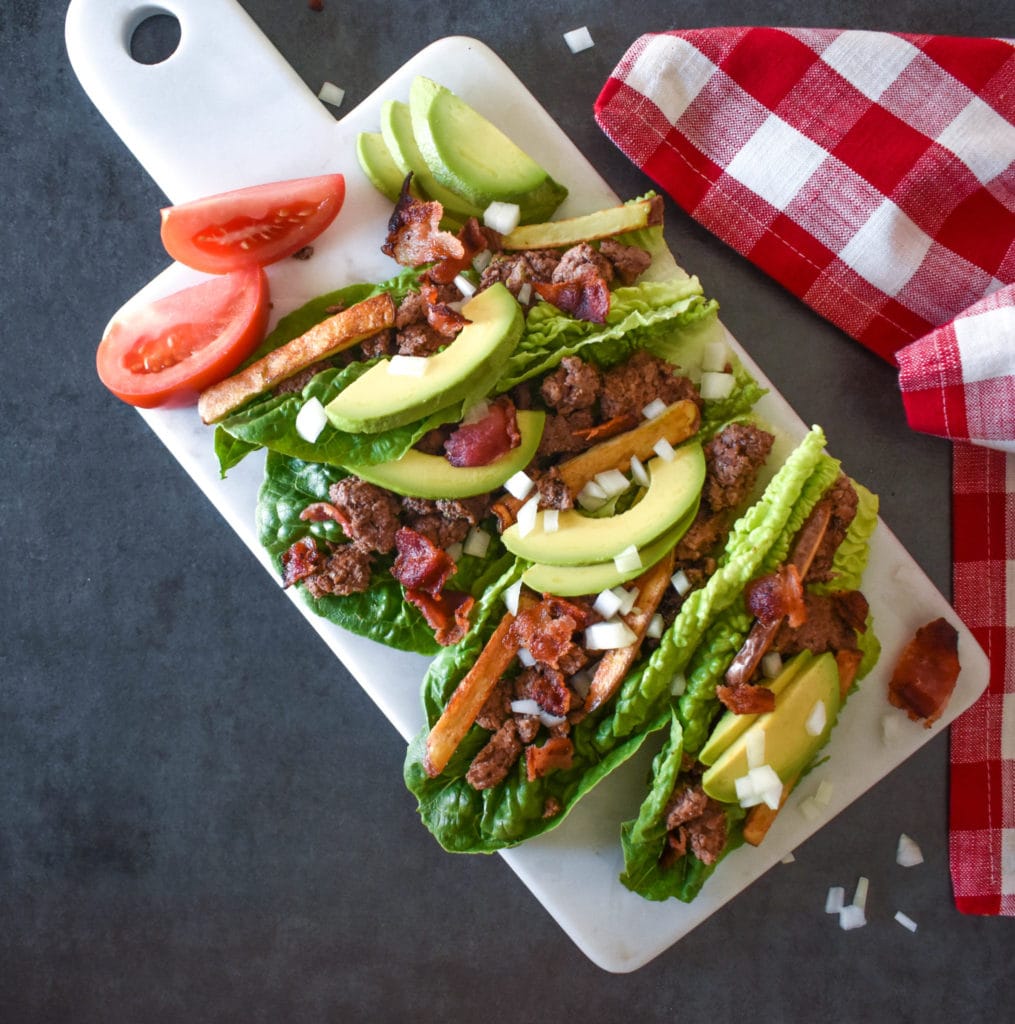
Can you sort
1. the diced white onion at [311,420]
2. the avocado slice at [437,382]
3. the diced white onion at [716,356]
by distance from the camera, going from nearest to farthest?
the avocado slice at [437,382] < the diced white onion at [311,420] < the diced white onion at [716,356]

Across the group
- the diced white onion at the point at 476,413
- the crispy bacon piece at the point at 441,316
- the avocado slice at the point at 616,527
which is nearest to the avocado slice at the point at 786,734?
the avocado slice at the point at 616,527

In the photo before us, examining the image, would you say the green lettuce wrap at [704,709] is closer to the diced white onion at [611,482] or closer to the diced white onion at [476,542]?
the diced white onion at [611,482]

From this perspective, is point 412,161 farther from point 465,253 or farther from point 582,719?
point 582,719

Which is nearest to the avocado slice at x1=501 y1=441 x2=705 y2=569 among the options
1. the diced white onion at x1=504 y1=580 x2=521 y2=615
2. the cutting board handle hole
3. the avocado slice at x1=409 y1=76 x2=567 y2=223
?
the diced white onion at x1=504 y1=580 x2=521 y2=615

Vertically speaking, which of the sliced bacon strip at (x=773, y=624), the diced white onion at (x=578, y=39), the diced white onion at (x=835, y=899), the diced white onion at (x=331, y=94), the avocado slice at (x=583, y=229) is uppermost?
the diced white onion at (x=331, y=94)

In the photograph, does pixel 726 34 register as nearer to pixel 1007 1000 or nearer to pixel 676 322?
pixel 676 322

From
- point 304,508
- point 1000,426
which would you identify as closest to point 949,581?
point 1000,426
